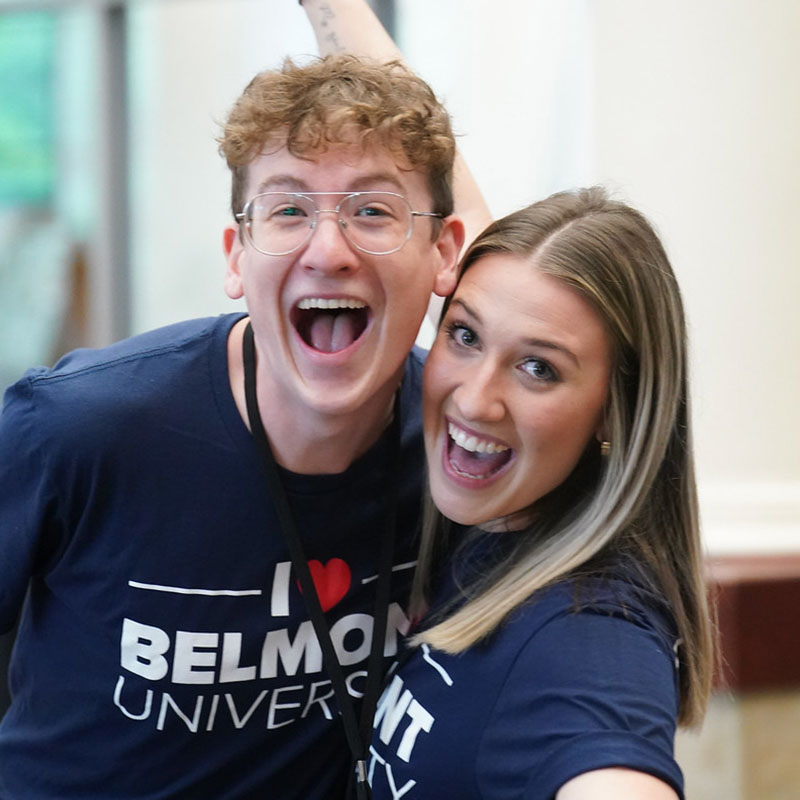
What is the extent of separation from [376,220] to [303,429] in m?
0.28

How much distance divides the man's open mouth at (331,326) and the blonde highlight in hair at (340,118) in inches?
6.5

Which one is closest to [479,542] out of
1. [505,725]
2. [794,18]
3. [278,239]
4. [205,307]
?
[505,725]

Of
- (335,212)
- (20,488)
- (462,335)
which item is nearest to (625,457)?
(462,335)

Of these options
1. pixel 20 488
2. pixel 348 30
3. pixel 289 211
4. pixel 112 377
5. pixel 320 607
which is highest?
pixel 348 30

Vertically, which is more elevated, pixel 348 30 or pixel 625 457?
pixel 348 30

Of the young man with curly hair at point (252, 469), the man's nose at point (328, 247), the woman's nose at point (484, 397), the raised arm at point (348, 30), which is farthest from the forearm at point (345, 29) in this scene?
the woman's nose at point (484, 397)

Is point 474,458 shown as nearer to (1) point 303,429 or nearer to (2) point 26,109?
(1) point 303,429

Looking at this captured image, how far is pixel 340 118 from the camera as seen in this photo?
4.29 feet

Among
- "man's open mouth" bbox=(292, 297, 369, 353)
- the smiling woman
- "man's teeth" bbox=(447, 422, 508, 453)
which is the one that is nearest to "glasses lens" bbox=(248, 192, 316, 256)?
"man's open mouth" bbox=(292, 297, 369, 353)

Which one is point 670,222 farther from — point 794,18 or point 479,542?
point 479,542

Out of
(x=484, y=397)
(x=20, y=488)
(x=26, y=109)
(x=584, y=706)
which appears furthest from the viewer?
(x=26, y=109)

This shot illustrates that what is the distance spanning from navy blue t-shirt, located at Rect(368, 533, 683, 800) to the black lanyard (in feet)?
0.26

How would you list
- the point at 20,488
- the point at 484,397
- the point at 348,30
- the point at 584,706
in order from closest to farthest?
the point at 584,706, the point at 484,397, the point at 20,488, the point at 348,30

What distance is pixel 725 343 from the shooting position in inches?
102
